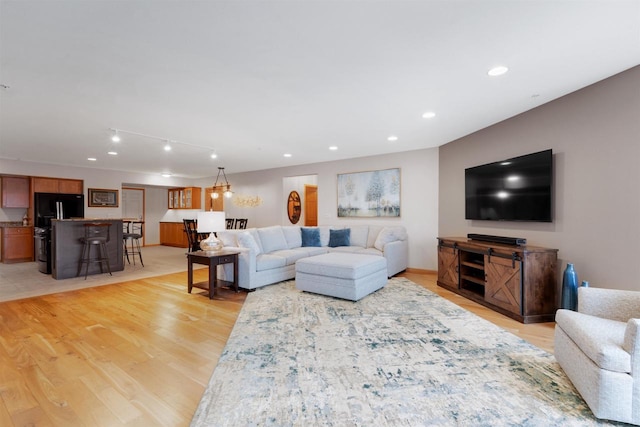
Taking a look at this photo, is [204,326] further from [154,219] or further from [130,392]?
[154,219]

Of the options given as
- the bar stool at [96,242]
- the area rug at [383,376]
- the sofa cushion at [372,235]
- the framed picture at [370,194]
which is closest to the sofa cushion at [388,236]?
the sofa cushion at [372,235]

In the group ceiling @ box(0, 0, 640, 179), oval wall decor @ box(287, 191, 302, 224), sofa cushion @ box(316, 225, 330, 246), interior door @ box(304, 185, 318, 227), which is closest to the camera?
ceiling @ box(0, 0, 640, 179)

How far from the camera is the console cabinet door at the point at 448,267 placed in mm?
4301

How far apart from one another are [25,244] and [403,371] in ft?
30.7

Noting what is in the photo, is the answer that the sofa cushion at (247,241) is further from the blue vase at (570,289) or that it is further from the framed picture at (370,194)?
the blue vase at (570,289)

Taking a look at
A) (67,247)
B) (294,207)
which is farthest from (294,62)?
(294,207)

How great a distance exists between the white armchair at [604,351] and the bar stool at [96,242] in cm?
672

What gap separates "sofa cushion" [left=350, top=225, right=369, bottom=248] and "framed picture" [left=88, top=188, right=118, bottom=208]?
Result: 22.3 feet

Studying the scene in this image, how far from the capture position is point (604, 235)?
9.25ft

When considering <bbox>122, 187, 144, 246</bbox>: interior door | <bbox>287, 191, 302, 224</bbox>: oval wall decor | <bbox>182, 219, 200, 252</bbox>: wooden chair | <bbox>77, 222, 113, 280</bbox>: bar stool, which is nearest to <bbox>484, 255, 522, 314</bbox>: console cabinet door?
<bbox>287, 191, 302, 224</bbox>: oval wall decor

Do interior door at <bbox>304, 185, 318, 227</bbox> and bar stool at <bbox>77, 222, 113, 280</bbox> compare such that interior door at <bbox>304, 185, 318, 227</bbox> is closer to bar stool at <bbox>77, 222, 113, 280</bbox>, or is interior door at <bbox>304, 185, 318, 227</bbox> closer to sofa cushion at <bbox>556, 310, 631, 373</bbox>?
bar stool at <bbox>77, 222, 113, 280</bbox>

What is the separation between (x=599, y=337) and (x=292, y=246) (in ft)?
15.0

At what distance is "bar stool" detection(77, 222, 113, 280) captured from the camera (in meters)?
5.38

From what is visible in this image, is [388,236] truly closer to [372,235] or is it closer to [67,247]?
[372,235]
